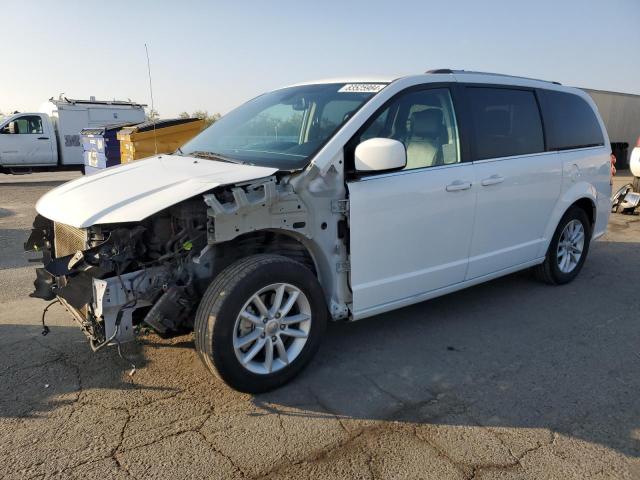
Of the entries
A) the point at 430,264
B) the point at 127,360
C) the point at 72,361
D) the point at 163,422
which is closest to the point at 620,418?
the point at 430,264

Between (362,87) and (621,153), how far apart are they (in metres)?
21.0

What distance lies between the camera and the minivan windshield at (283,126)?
11.4ft

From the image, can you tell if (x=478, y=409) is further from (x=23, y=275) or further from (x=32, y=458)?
(x=23, y=275)

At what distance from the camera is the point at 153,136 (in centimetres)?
1023

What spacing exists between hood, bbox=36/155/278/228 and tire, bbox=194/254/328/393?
1.74 feet

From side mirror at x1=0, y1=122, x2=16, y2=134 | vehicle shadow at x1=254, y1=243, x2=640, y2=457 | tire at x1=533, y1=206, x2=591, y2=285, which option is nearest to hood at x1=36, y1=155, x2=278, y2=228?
vehicle shadow at x1=254, y1=243, x2=640, y2=457

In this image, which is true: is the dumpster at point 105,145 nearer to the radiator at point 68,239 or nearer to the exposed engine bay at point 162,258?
the radiator at point 68,239

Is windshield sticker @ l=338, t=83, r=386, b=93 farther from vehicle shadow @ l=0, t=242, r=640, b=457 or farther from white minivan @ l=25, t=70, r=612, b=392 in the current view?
vehicle shadow @ l=0, t=242, r=640, b=457

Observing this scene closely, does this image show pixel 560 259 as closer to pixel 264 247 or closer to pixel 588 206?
pixel 588 206

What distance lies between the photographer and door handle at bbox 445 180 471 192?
12.7ft

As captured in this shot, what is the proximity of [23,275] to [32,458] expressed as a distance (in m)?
3.68

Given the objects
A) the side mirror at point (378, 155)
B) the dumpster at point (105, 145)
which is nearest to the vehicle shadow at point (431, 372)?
the side mirror at point (378, 155)

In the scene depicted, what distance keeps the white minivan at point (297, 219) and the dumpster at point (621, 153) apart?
A: 62.4 ft

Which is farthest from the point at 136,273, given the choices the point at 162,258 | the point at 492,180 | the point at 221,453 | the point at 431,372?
the point at 492,180
